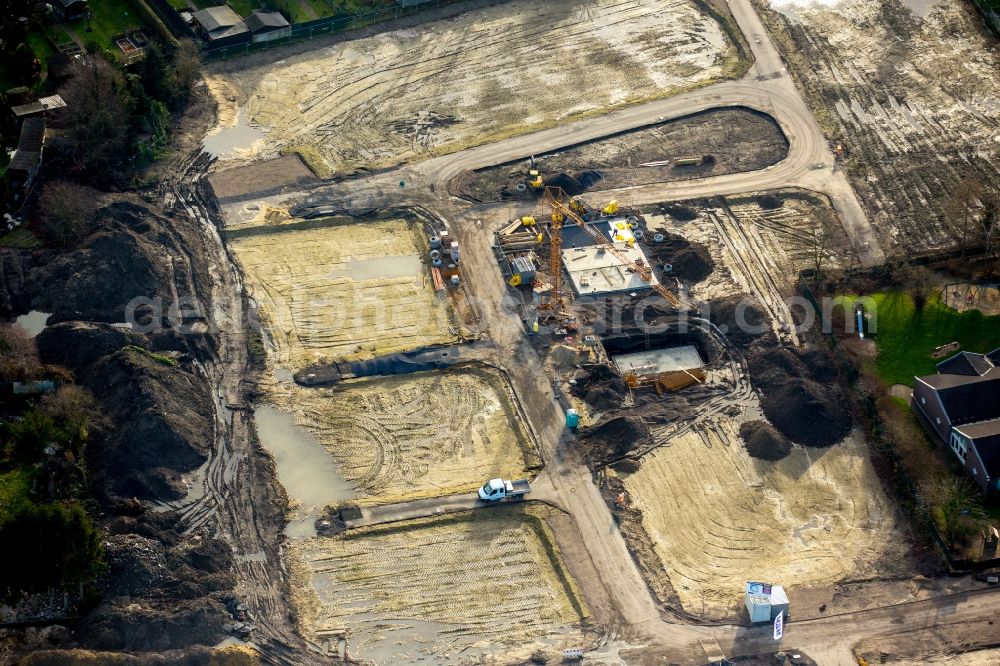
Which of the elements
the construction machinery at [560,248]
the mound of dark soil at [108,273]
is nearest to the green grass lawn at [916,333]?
the construction machinery at [560,248]

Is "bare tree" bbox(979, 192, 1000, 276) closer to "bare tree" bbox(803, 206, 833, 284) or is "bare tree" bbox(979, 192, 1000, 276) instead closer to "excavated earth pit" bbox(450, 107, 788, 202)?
"bare tree" bbox(803, 206, 833, 284)

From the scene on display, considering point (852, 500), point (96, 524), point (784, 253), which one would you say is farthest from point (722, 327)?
point (96, 524)

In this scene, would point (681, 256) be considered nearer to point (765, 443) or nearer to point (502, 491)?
point (765, 443)

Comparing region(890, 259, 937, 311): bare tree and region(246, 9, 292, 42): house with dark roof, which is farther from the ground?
region(246, 9, 292, 42): house with dark roof

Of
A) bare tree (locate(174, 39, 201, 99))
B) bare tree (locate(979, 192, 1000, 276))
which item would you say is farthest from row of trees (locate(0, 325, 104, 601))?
bare tree (locate(979, 192, 1000, 276))

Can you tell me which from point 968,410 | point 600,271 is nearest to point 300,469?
point 600,271

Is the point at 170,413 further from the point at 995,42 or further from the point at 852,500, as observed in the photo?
the point at 995,42
